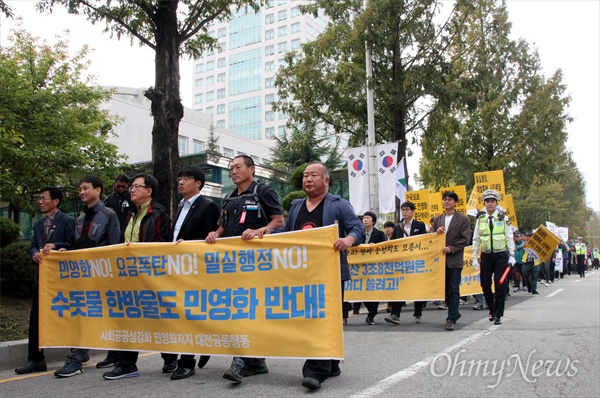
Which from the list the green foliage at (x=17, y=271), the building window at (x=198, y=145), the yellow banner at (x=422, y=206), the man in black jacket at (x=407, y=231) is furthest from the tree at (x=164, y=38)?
the building window at (x=198, y=145)

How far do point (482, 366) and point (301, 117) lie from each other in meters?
15.9

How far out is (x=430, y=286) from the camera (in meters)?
8.66

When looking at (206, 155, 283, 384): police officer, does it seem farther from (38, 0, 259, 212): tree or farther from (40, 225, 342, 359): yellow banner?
(38, 0, 259, 212): tree

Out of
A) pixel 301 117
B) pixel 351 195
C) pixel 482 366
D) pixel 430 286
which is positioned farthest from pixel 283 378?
pixel 301 117

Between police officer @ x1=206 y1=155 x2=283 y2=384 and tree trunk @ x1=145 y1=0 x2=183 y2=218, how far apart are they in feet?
16.9

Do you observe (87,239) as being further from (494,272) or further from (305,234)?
(494,272)

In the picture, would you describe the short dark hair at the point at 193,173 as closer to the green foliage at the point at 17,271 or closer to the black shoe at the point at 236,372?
the black shoe at the point at 236,372

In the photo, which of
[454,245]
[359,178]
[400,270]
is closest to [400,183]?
[359,178]

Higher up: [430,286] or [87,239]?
[87,239]

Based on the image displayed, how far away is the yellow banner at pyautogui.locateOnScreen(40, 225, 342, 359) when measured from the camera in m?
4.38

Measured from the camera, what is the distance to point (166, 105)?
10031 millimetres

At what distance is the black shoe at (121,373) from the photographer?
505 centimetres

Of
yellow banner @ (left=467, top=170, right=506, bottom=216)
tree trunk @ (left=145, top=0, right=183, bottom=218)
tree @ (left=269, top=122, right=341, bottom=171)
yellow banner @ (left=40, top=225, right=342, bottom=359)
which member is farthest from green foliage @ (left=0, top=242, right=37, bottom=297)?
tree @ (left=269, top=122, right=341, bottom=171)
